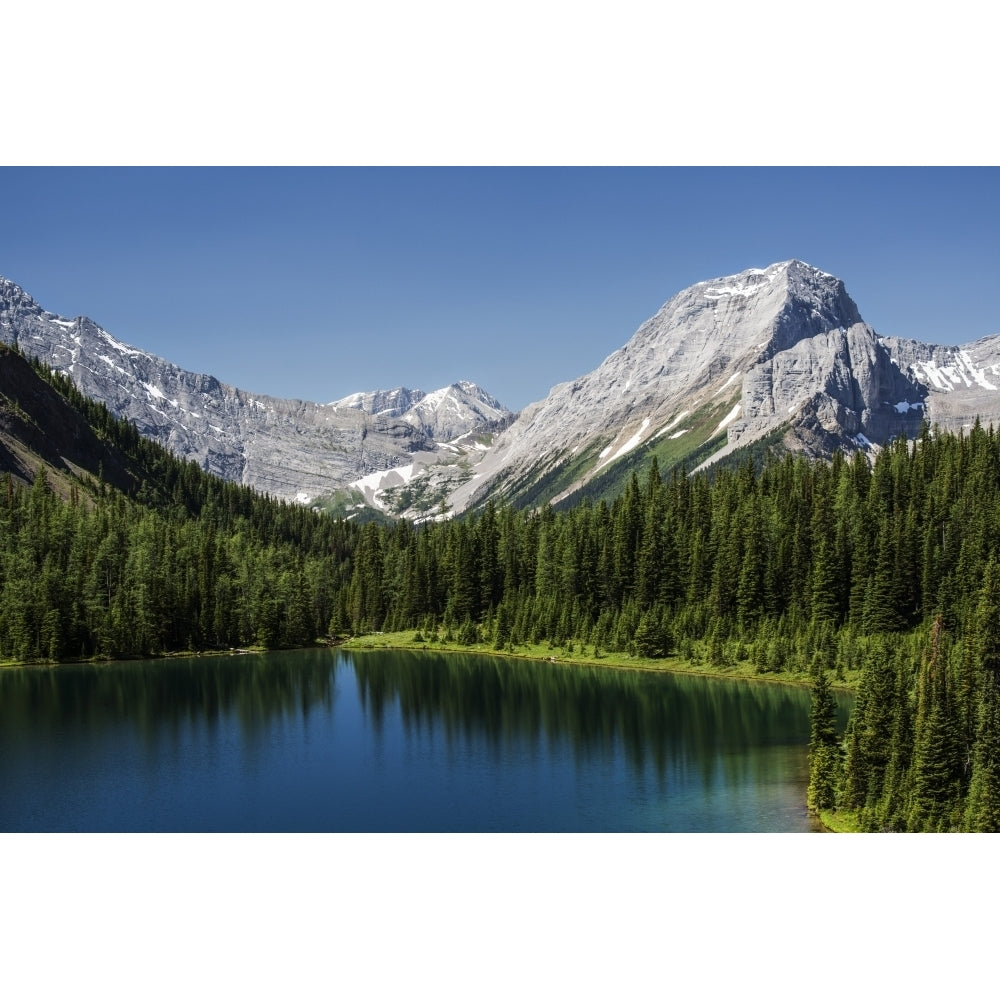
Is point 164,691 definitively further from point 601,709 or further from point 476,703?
point 601,709

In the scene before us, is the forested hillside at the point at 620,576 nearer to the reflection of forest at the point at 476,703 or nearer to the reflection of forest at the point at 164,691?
the reflection of forest at the point at 476,703

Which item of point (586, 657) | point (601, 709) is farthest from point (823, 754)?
point (586, 657)

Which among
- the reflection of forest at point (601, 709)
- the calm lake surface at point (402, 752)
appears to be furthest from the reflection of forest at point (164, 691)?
the reflection of forest at point (601, 709)

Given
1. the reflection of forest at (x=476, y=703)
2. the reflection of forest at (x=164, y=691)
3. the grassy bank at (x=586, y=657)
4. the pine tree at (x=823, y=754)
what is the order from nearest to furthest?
the pine tree at (x=823, y=754), the reflection of forest at (x=476, y=703), the reflection of forest at (x=164, y=691), the grassy bank at (x=586, y=657)

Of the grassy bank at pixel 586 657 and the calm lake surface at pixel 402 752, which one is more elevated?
the grassy bank at pixel 586 657

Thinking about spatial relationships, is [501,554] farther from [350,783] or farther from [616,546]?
[350,783]

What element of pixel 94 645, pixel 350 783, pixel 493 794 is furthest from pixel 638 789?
pixel 94 645
